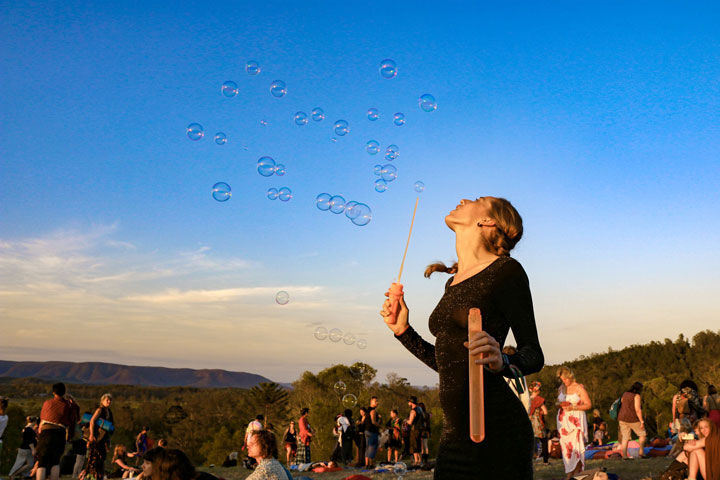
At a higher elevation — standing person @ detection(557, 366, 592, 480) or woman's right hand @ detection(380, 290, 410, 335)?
woman's right hand @ detection(380, 290, 410, 335)

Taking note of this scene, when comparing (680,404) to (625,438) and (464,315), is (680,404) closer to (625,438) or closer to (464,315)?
(625,438)

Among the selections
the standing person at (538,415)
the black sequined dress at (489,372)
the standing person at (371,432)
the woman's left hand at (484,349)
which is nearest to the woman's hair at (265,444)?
the black sequined dress at (489,372)

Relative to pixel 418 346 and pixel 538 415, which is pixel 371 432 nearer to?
pixel 538 415

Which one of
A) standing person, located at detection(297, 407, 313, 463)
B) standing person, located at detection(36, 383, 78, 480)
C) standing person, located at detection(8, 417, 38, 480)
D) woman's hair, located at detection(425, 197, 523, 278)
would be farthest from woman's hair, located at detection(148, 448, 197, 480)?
standing person, located at detection(297, 407, 313, 463)

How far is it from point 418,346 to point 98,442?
429 inches

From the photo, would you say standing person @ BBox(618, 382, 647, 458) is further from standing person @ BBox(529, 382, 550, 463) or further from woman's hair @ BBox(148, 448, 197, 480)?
woman's hair @ BBox(148, 448, 197, 480)

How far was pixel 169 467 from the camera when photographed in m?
4.70

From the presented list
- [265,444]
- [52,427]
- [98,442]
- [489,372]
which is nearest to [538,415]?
[265,444]

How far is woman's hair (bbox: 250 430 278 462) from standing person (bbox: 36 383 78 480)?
510 centimetres

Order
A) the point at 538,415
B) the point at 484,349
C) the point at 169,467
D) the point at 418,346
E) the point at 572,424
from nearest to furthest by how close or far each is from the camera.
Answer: the point at 484,349, the point at 418,346, the point at 169,467, the point at 572,424, the point at 538,415

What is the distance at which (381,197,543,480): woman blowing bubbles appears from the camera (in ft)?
6.59

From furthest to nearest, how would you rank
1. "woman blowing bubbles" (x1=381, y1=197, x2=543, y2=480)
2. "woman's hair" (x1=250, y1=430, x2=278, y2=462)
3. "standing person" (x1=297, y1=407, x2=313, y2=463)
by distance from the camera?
1. "standing person" (x1=297, y1=407, x2=313, y2=463)
2. "woman's hair" (x1=250, y1=430, x2=278, y2=462)
3. "woman blowing bubbles" (x1=381, y1=197, x2=543, y2=480)

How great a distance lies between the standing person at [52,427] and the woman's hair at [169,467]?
20.9 feet

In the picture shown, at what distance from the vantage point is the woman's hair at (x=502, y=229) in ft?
7.68
